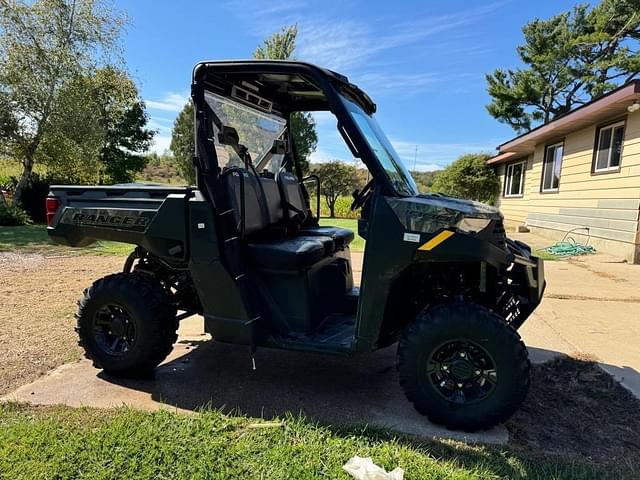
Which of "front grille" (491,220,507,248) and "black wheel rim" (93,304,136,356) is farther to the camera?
"black wheel rim" (93,304,136,356)

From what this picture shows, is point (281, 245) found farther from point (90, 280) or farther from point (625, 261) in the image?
point (625, 261)

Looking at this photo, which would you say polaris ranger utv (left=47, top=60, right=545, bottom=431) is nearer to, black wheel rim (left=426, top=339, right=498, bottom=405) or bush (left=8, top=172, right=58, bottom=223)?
black wheel rim (left=426, top=339, right=498, bottom=405)

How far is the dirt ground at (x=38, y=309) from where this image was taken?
11.8ft

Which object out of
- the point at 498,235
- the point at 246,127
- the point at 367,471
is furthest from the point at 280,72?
the point at 367,471

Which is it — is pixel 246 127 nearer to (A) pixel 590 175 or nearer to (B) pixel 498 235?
(B) pixel 498 235

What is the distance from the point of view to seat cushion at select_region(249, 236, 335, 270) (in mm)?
3010

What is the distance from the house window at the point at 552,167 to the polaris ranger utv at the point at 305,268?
36.9ft

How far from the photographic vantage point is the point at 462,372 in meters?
2.69

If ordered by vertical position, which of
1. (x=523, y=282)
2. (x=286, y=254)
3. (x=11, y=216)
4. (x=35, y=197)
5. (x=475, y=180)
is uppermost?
(x=475, y=180)

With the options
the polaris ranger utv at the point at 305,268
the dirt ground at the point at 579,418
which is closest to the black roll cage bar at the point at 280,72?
the polaris ranger utv at the point at 305,268

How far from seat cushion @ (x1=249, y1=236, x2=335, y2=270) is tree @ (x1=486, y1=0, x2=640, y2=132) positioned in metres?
25.1

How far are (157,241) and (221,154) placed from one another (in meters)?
0.76

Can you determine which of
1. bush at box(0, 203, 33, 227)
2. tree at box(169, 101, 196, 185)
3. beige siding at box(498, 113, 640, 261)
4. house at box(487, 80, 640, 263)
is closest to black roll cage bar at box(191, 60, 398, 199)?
house at box(487, 80, 640, 263)

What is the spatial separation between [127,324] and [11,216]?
42.3 feet
